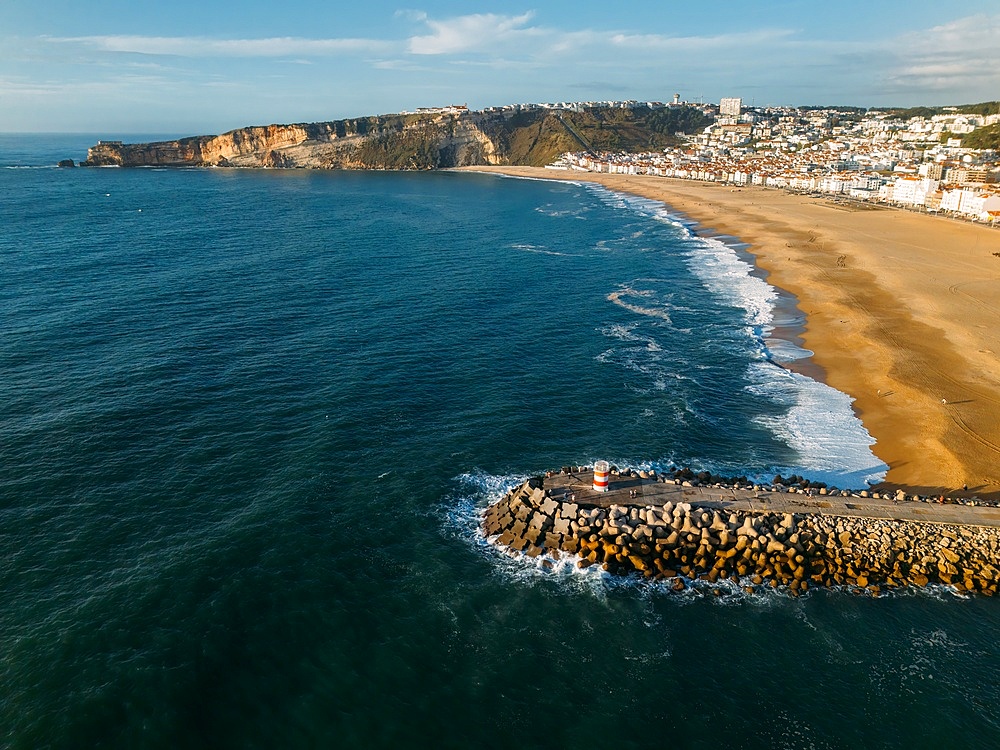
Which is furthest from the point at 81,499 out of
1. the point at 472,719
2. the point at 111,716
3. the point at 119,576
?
the point at 472,719

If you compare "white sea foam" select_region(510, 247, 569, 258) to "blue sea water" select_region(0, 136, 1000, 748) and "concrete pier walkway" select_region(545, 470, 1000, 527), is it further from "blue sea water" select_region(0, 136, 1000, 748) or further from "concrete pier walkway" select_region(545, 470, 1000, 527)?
"concrete pier walkway" select_region(545, 470, 1000, 527)

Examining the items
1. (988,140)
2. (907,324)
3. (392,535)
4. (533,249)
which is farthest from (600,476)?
(988,140)

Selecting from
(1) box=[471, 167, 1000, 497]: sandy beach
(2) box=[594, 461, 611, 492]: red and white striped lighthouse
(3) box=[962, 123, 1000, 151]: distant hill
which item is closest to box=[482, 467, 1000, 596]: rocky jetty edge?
(2) box=[594, 461, 611, 492]: red and white striped lighthouse

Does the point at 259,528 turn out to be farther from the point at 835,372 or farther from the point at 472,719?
the point at 835,372

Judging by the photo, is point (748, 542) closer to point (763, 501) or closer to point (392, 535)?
point (763, 501)

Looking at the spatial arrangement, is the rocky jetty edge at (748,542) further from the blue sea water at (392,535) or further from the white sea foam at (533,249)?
the white sea foam at (533,249)
